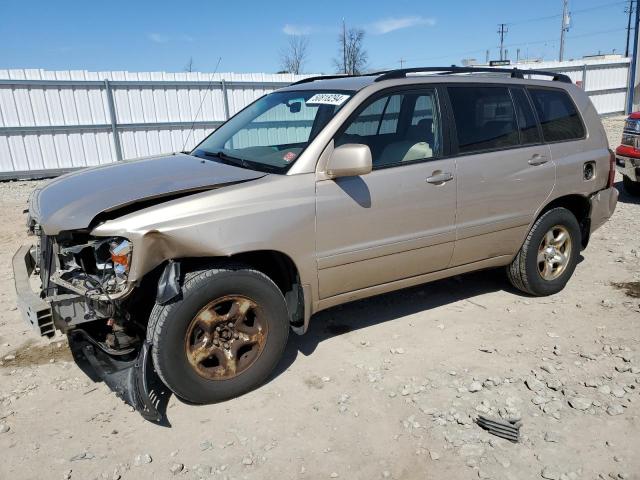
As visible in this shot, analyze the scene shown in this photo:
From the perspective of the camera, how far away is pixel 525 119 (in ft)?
14.5

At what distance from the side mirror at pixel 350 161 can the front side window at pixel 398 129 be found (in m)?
0.24

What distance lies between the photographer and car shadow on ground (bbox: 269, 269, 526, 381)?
4145 mm

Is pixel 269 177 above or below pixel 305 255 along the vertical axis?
above

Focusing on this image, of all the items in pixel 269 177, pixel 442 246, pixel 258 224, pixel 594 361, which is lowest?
pixel 594 361

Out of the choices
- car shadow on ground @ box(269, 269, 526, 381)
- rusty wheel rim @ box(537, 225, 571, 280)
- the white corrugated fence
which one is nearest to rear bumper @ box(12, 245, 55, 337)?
car shadow on ground @ box(269, 269, 526, 381)

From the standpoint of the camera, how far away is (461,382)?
3502 millimetres

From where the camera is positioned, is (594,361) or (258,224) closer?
(258,224)

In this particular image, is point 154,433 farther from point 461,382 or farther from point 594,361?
point 594,361

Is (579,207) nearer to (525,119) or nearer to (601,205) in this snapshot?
(601,205)

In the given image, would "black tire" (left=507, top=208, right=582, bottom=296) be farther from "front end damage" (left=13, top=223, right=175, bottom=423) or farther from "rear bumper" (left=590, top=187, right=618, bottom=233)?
"front end damage" (left=13, top=223, right=175, bottom=423)

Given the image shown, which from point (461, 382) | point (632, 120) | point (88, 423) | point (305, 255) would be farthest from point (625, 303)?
point (632, 120)

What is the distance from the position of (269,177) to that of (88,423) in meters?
1.84

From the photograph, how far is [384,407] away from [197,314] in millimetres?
1268

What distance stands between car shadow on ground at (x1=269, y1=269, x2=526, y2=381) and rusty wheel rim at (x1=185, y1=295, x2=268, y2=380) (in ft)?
1.28
